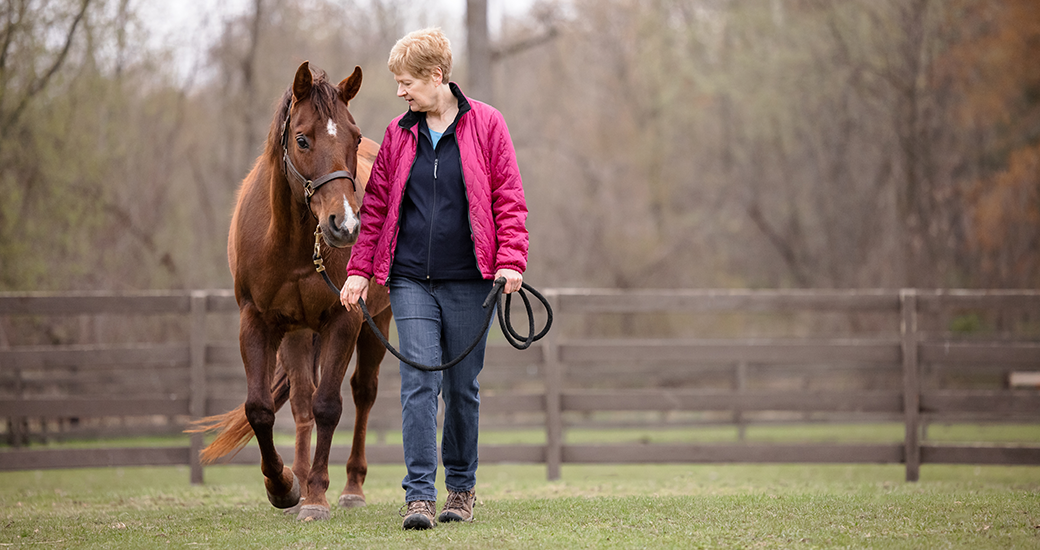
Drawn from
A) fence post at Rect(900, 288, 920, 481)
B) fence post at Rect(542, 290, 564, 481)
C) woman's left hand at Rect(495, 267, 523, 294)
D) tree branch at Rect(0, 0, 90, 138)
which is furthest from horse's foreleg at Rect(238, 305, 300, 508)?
tree branch at Rect(0, 0, 90, 138)

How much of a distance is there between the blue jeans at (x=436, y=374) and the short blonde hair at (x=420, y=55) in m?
0.82

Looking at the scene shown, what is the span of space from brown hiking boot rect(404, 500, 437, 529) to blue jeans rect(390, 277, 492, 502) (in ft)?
0.08

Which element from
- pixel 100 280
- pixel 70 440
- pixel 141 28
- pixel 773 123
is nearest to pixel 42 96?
pixel 141 28

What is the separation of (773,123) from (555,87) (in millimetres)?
4912

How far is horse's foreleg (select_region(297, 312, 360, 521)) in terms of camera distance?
153 inches

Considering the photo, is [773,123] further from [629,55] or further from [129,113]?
[129,113]

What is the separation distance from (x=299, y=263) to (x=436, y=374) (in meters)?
0.90

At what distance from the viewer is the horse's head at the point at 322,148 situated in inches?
133

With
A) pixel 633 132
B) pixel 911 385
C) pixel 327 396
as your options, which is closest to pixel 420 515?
pixel 327 396

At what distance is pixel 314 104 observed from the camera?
141 inches

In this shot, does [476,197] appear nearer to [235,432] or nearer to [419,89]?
[419,89]

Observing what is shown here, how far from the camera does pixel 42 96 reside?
10.9 metres

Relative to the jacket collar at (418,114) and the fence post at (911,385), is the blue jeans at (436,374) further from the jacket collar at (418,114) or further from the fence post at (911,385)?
the fence post at (911,385)

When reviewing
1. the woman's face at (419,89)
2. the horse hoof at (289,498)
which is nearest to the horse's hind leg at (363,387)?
the horse hoof at (289,498)
